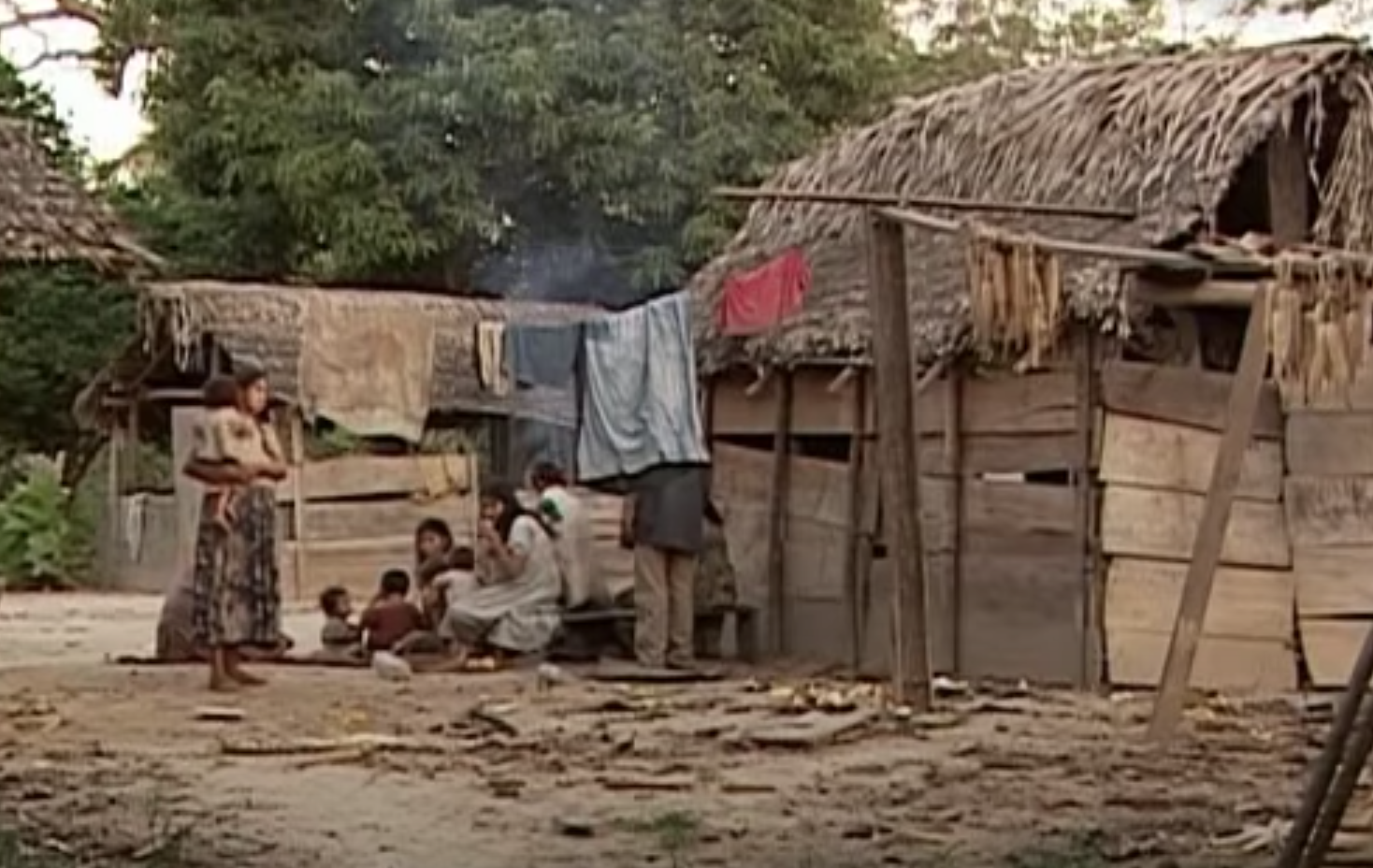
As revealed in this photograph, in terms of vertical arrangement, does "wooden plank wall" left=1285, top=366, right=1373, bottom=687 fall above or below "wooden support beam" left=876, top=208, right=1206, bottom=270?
below

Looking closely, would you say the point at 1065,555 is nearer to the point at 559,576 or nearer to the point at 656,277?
the point at 559,576

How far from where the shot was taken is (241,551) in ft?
44.3

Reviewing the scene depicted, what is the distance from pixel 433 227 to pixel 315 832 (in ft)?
57.7

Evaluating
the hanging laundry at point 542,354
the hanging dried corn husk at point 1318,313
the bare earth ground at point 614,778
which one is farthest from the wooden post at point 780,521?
the hanging dried corn husk at point 1318,313

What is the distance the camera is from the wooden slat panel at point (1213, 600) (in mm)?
13758

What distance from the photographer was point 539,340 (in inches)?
719

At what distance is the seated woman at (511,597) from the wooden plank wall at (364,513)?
23.5ft

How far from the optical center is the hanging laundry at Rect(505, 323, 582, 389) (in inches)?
705

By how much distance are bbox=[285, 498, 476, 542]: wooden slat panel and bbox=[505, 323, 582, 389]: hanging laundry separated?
15.3 feet

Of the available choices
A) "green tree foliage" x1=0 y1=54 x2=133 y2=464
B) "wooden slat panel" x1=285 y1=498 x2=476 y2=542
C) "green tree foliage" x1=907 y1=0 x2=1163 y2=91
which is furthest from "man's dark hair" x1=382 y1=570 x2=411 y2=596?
"green tree foliage" x1=907 y1=0 x2=1163 y2=91

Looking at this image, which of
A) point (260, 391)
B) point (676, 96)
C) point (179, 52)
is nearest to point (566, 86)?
point (676, 96)

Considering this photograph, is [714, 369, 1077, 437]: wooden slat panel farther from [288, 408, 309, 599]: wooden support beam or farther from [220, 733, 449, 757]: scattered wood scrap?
[288, 408, 309, 599]: wooden support beam

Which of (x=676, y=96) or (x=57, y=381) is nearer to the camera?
(x=676, y=96)

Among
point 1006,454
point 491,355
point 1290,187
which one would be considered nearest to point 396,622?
point 1006,454
